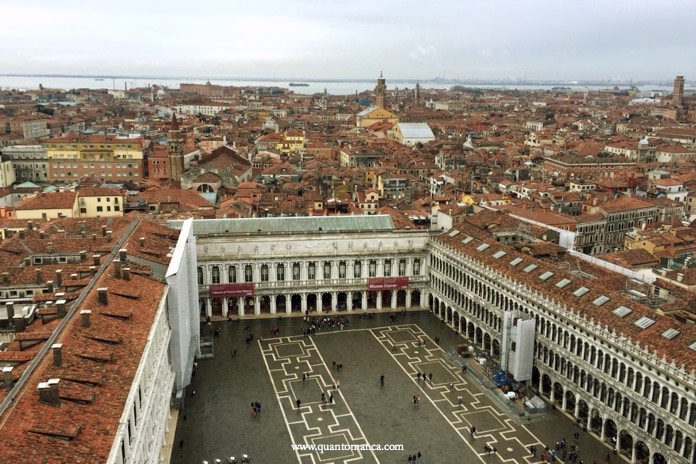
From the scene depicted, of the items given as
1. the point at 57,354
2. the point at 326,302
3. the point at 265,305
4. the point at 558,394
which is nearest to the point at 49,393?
the point at 57,354

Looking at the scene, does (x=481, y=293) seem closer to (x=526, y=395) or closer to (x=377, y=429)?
(x=526, y=395)

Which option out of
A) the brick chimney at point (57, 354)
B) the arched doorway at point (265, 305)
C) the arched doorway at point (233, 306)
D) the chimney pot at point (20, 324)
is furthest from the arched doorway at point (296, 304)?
the brick chimney at point (57, 354)

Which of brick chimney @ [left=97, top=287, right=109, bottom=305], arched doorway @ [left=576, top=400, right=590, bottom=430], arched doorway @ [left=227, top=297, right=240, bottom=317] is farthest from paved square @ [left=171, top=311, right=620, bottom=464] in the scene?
brick chimney @ [left=97, top=287, right=109, bottom=305]

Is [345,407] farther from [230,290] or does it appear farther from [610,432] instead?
[230,290]

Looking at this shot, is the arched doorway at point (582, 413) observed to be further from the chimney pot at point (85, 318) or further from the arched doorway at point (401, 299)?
the chimney pot at point (85, 318)

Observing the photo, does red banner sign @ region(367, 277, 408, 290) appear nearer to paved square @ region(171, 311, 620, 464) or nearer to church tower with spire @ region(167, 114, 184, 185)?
paved square @ region(171, 311, 620, 464)
